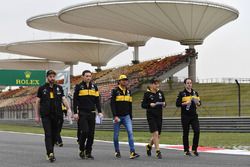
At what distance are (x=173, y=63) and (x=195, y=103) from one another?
39.6 m

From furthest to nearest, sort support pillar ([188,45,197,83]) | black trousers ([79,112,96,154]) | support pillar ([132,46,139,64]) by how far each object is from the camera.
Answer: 1. support pillar ([132,46,139,64])
2. support pillar ([188,45,197,83])
3. black trousers ([79,112,96,154])

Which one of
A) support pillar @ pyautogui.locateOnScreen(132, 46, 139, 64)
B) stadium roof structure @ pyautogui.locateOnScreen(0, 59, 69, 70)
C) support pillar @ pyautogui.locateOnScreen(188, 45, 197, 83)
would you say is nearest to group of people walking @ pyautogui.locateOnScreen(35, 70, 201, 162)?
support pillar @ pyautogui.locateOnScreen(188, 45, 197, 83)

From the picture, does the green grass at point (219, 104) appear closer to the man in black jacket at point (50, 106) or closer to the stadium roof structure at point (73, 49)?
the man in black jacket at point (50, 106)

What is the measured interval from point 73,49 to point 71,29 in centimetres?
909

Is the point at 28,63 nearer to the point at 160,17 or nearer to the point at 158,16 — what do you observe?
the point at 160,17

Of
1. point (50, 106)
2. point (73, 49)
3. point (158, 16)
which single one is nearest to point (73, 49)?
point (73, 49)

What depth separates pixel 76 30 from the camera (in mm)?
68625

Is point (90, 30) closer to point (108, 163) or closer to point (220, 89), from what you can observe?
point (220, 89)

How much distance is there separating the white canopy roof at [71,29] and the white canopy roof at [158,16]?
12682mm

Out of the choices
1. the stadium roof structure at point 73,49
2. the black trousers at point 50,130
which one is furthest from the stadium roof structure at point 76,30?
the black trousers at point 50,130

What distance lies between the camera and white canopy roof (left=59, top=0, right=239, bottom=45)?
45875mm

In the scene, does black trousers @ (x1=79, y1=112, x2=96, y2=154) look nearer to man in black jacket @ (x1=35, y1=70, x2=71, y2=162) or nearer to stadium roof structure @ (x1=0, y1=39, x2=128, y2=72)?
man in black jacket @ (x1=35, y1=70, x2=71, y2=162)

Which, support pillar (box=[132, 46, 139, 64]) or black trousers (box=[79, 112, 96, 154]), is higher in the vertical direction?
support pillar (box=[132, 46, 139, 64])

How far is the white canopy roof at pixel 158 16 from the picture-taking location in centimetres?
4588
